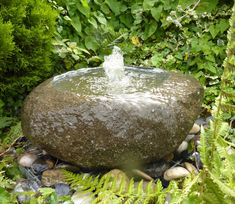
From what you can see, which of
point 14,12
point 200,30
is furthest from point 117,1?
point 14,12

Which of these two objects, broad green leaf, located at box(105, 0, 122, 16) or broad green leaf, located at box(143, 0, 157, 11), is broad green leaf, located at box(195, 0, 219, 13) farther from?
broad green leaf, located at box(105, 0, 122, 16)

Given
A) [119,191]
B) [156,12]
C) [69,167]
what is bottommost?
[69,167]

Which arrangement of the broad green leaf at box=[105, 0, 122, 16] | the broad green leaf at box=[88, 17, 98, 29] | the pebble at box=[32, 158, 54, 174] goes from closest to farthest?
the pebble at box=[32, 158, 54, 174] < the broad green leaf at box=[88, 17, 98, 29] < the broad green leaf at box=[105, 0, 122, 16]

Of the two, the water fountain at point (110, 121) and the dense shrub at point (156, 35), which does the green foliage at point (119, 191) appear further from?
the dense shrub at point (156, 35)

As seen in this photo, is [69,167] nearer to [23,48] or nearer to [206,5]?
[23,48]

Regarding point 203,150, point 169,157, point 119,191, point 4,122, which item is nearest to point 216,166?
point 203,150

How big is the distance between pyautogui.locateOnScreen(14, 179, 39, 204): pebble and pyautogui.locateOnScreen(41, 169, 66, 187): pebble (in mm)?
70

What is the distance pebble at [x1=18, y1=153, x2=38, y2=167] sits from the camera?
268cm

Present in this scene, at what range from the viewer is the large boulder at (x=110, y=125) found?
7.73 feet

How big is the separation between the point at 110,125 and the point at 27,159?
73cm

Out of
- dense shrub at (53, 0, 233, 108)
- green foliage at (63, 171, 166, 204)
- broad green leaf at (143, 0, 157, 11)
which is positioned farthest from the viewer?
broad green leaf at (143, 0, 157, 11)

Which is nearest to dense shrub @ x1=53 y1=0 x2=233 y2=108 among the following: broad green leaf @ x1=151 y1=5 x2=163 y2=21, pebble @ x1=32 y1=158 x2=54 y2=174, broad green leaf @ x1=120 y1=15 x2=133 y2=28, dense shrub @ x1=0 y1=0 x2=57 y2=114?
broad green leaf @ x1=151 y1=5 x2=163 y2=21

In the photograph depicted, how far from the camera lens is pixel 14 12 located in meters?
3.03

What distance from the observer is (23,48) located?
10.4 feet
